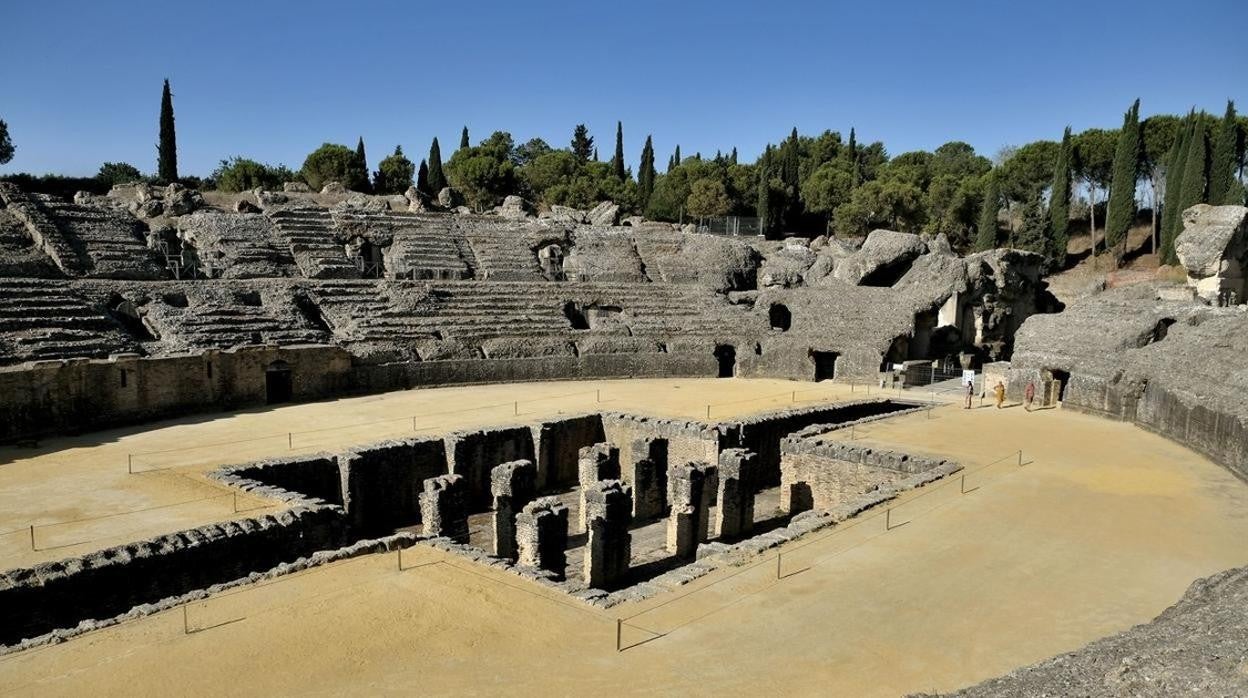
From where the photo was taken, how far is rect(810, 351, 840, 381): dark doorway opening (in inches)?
1086

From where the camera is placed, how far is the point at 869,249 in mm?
35000

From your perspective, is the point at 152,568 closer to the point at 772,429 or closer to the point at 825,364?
the point at 772,429

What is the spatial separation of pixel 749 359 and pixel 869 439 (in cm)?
1051

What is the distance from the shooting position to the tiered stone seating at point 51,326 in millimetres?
18266

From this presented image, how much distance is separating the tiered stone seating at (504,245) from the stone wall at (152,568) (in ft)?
66.3

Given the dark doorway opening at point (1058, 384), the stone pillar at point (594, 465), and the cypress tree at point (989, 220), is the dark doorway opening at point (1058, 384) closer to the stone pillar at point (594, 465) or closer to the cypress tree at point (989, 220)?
the stone pillar at point (594, 465)

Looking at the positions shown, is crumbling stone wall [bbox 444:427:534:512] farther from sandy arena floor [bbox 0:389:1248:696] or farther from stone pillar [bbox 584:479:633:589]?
sandy arena floor [bbox 0:389:1248:696]

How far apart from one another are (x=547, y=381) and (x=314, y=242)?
1090 centimetres

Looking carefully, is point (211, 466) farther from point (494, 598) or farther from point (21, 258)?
point (21, 258)

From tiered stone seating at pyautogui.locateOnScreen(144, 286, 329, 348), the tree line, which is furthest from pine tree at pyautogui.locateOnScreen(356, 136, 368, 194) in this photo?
tiered stone seating at pyautogui.locateOnScreen(144, 286, 329, 348)

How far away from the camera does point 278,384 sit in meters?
21.6

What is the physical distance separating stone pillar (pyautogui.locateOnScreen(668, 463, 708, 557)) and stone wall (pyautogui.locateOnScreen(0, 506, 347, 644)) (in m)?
5.24

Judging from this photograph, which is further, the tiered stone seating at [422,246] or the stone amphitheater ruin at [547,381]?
the tiered stone seating at [422,246]

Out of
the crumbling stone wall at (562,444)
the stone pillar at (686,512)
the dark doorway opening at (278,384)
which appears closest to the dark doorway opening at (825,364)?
the crumbling stone wall at (562,444)
